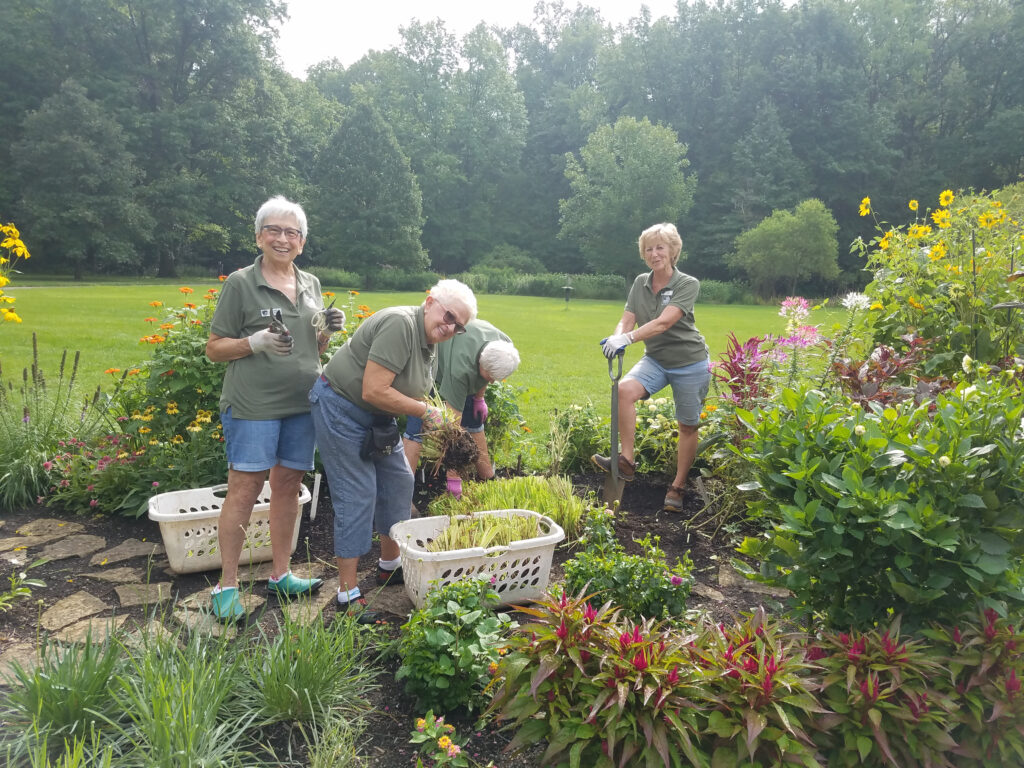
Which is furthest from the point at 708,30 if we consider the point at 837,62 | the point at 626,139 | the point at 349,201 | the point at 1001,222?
the point at 1001,222

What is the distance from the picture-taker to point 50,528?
12.6 feet

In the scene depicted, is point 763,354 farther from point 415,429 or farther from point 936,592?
point 936,592

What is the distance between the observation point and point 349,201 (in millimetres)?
38438

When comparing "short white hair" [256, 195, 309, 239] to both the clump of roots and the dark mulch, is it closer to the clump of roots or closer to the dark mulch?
the clump of roots

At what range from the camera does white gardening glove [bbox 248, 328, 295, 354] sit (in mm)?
2750

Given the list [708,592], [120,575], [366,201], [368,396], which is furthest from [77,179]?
[708,592]

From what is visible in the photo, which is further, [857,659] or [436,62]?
[436,62]

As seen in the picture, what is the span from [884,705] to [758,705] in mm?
318

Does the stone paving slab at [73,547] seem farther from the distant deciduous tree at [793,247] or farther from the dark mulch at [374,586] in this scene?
the distant deciduous tree at [793,247]

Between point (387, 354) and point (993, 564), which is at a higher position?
point (387, 354)

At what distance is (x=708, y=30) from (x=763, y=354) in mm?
51232

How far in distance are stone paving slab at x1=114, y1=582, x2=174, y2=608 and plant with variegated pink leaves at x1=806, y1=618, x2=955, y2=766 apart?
270cm

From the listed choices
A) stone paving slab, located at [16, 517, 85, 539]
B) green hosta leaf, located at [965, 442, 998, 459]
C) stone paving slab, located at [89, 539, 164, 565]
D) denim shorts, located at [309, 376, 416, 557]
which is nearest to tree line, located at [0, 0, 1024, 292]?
stone paving slab, located at [16, 517, 85, 539]

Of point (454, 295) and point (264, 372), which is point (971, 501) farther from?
point (264, 372)
